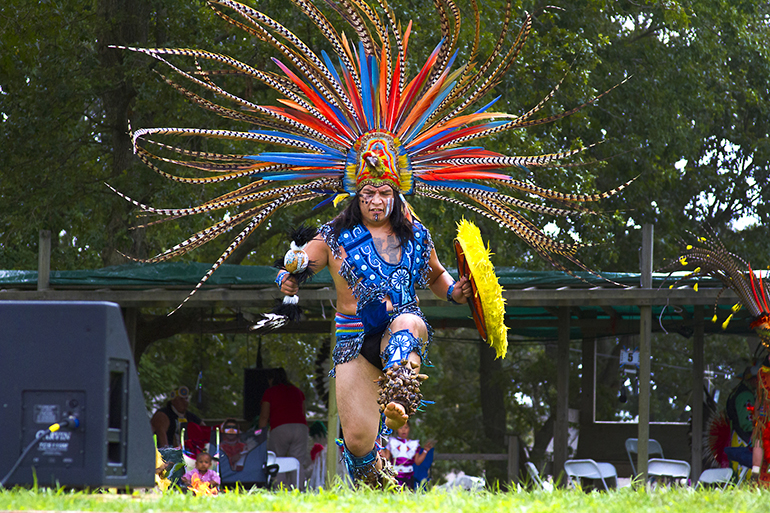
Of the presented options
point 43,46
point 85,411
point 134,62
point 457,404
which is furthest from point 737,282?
point 457,404

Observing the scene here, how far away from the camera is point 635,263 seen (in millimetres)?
15656

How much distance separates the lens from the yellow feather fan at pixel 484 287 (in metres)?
4.46

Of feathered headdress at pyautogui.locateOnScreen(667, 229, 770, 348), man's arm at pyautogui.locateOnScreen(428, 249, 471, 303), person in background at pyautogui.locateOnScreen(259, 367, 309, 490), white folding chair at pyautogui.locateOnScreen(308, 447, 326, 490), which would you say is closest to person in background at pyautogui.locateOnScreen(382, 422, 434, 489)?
person in background at pyautogui.locateOnScreen(259, 367, 309, 490)

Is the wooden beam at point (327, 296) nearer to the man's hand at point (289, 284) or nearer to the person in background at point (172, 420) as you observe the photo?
the person in background at point (172, 420)

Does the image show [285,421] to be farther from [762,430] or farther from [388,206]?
[388,206]

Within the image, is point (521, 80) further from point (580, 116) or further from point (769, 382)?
point (769, 382)

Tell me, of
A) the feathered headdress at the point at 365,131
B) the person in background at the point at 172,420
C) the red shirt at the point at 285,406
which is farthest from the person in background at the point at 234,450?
the feathered headdress at the point at 365,131

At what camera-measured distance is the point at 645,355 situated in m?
8.05

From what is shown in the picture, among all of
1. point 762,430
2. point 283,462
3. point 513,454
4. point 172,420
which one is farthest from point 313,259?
point 513,454

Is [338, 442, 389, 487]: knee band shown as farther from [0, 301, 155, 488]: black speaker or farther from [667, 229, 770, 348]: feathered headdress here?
[667, 229, 770, 348]: feathered headdress

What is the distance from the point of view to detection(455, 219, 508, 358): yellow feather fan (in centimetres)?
446

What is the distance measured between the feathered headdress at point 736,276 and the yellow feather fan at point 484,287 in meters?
3.35

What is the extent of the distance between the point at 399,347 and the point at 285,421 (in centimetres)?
553

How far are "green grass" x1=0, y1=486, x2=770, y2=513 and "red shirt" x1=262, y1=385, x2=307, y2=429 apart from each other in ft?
19.6
